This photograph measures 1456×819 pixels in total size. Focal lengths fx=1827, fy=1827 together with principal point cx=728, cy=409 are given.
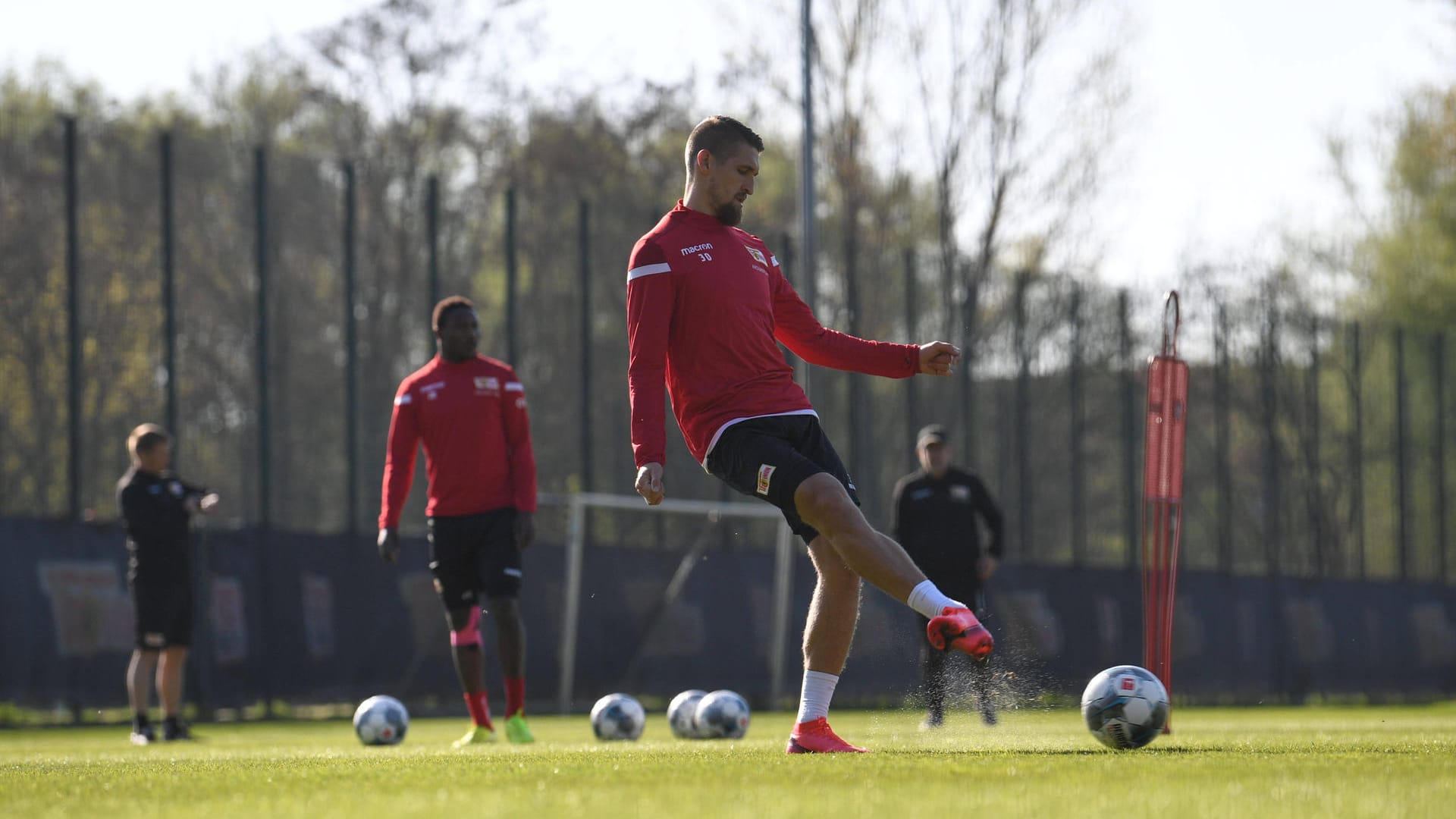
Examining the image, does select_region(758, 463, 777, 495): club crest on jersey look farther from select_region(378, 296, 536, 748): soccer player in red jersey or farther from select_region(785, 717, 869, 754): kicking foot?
select_region(378, 296, 536, 748): soccer player in red jersey

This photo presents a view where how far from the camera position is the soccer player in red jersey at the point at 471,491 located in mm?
9633

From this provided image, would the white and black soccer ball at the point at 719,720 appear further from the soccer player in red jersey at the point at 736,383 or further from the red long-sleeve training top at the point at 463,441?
the soccer player in red jersey at the point at 736,383

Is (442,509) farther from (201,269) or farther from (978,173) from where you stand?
(978,173)

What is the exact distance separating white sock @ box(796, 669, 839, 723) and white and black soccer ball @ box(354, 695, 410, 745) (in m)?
3.90

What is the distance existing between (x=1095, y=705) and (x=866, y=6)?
73.8ft

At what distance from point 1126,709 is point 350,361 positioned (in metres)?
14.8

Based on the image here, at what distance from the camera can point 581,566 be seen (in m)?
18.4

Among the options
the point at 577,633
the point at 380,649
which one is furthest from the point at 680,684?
the point at 380,649

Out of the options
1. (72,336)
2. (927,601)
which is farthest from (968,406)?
(927,601)

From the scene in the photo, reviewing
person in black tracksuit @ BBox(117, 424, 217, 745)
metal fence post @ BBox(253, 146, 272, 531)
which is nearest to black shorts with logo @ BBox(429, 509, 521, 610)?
person in black tracksuit @ BBox(117, 424, 217, 745)

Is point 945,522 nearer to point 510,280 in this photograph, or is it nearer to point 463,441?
point 463,441

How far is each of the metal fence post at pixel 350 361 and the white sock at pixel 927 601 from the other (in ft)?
46.1

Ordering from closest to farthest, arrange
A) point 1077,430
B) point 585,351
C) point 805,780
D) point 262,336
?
1. point 805,780
2. point 262,336
3. point 585,351
4. point 1077,430

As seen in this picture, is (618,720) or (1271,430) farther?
(1271,430)
